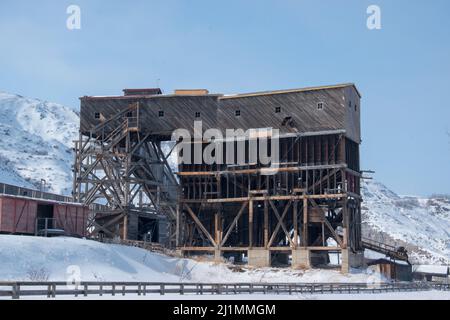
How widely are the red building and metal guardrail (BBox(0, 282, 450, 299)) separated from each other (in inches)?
416

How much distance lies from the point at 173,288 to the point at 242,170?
25.7 meters

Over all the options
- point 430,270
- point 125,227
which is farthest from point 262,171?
point 430,270

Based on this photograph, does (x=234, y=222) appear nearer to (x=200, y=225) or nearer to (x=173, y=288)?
(x=200, y=225)

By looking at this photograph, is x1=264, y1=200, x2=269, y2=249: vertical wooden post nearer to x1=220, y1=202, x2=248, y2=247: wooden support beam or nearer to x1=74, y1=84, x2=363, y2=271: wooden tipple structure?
x1=74, y1=84, x2=363, y2=271: wooden tipple structure

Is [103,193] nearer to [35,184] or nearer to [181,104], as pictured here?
[181,104]

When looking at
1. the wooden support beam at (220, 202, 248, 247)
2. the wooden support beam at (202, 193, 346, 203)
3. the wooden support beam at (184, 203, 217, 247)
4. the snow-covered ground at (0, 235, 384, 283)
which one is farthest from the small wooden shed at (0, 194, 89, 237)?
the wooden support beam at (220, 202, 248, 247)

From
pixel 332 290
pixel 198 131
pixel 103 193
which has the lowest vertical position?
pixel 332 290

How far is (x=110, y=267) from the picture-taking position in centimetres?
5019

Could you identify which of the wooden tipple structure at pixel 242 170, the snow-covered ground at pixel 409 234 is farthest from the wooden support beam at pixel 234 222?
the snow-covered ground at pixel 409 234

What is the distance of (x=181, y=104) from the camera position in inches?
2800

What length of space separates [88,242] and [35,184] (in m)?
91.0

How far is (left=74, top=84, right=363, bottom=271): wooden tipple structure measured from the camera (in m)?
65.1

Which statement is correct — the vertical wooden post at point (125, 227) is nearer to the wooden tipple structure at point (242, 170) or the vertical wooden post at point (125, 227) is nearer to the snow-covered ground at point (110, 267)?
the wooden tipple structure at point (242, 170)
